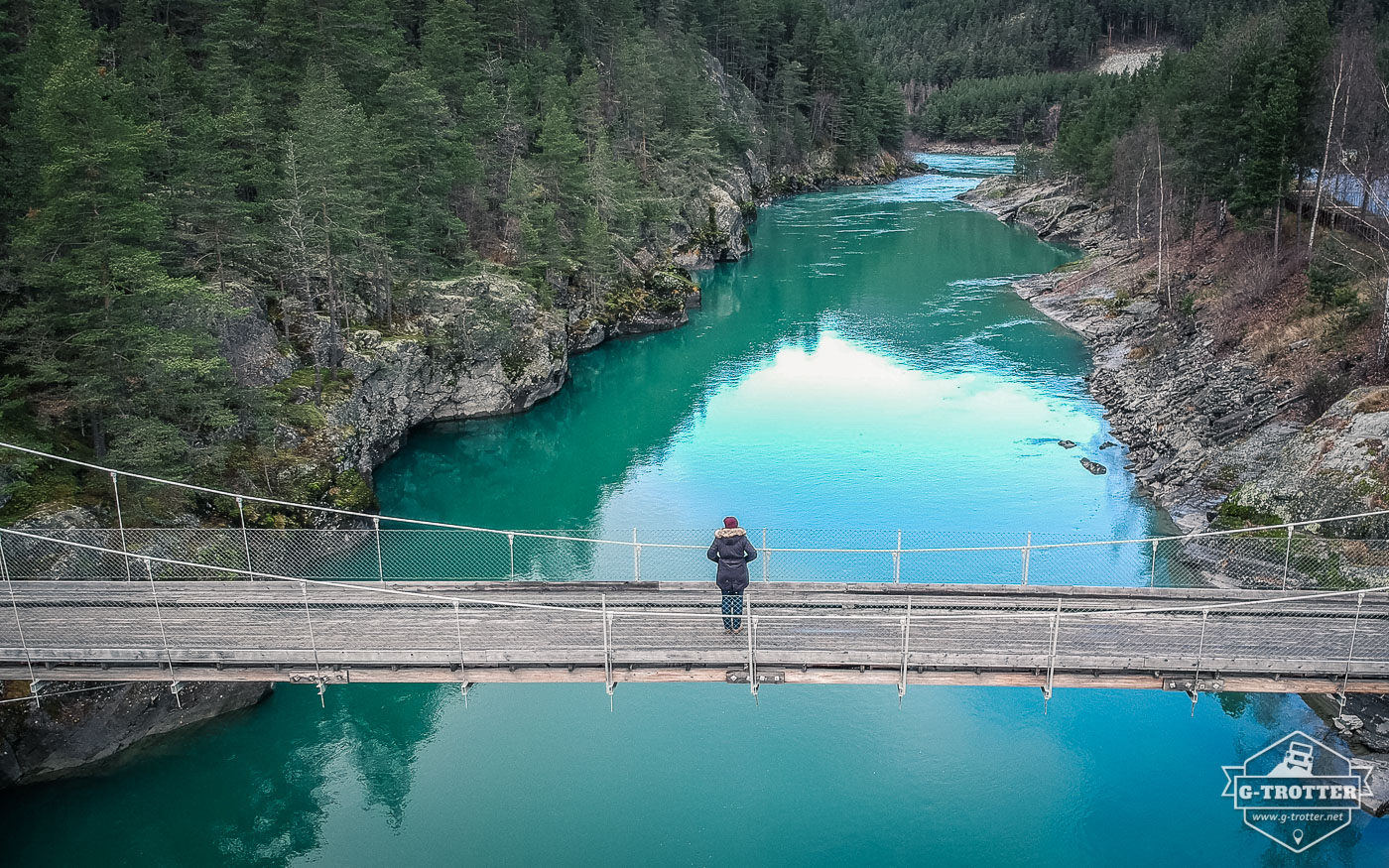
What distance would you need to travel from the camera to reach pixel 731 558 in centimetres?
1331

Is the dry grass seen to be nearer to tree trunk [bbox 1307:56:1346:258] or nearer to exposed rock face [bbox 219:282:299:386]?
tree trunk [bbox 1307:56:1346:258]

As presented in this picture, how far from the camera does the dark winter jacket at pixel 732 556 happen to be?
43.6 ft

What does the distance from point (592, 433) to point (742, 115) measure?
188 feet

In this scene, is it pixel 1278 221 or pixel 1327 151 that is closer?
pixel 1327 151

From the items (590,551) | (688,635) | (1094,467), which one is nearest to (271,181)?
(590,551)

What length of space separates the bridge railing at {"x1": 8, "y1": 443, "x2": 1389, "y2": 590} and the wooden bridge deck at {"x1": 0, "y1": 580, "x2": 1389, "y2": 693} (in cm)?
79

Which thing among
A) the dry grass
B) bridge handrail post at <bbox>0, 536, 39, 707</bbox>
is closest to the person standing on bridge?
bridge handrail post at <bbox>0, 536, 39, 707</bbox>

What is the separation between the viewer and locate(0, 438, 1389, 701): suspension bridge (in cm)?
1324

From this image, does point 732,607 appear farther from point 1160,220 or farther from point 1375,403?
point 1160,220

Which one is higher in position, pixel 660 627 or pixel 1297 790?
pixel 660 627

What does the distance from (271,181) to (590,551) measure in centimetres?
1456

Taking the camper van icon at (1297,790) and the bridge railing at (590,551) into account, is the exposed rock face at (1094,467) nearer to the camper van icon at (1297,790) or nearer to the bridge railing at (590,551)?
the bridge railing at (590,551)

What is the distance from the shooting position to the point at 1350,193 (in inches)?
1494

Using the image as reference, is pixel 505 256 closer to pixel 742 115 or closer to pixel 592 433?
pixel 592 433
